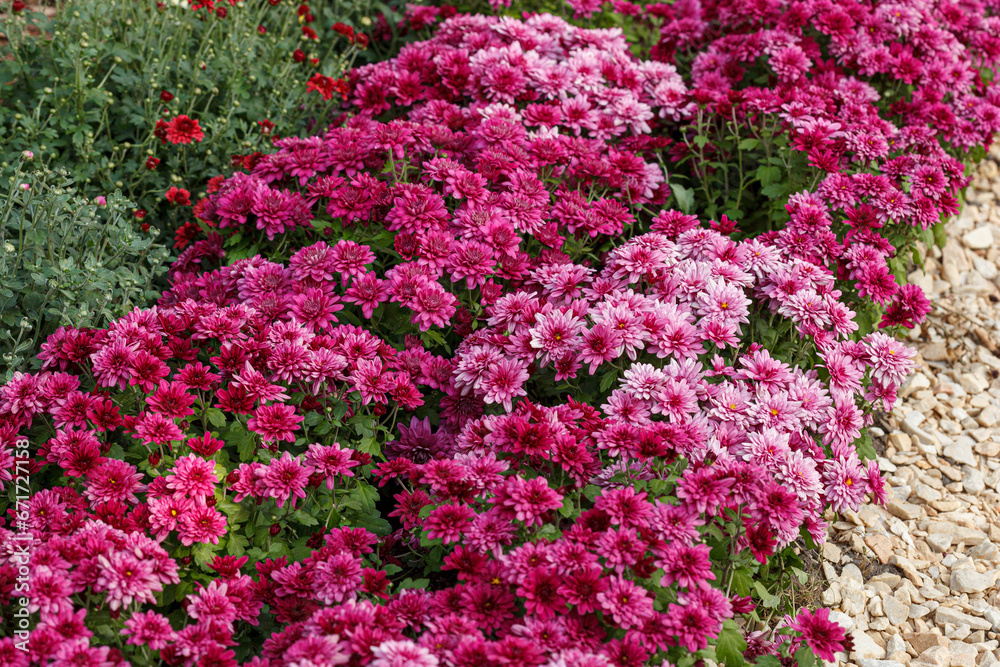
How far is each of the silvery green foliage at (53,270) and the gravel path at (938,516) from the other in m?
2.91

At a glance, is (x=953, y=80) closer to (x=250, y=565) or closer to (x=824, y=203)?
(x=824, y=203)

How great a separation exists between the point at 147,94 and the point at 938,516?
4.20m

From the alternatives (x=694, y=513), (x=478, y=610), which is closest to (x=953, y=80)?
(x=694, y=513)

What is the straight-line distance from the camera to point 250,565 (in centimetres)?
256

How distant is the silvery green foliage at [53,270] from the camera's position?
9.47 ft

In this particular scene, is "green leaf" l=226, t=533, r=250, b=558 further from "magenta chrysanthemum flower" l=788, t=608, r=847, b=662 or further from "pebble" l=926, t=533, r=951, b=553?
"pebble" l=926, t=533, r=951, b=553

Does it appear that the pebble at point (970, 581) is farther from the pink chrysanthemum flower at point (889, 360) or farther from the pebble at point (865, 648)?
the pink chrysanthemum flower at point (889, 360)

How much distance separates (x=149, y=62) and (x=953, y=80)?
4.10m

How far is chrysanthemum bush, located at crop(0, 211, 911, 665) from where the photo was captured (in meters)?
2.13

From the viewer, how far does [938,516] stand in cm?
347

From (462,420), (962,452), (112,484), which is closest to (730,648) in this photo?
(462,420)

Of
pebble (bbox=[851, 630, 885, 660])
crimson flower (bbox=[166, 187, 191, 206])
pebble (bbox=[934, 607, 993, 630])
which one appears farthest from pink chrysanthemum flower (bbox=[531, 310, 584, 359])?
crimson flower (bbox=[166, 187, 191, 206])

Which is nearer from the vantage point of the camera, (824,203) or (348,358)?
(348,358)

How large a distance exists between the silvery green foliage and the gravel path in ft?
9.55
